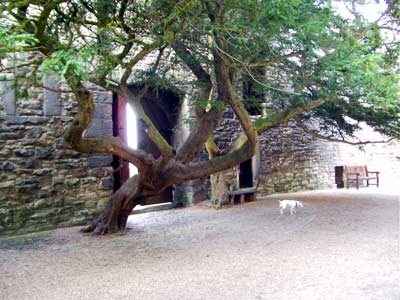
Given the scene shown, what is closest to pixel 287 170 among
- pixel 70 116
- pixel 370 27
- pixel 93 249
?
pixel 370 27

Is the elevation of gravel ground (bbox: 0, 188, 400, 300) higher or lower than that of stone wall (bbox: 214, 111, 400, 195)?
lower

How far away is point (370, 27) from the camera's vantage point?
13.6 feet

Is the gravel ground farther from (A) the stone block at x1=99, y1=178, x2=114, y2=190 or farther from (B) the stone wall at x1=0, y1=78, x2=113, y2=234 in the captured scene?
(A) the stone block at x1=99, y1=178, x2=114, y2=190

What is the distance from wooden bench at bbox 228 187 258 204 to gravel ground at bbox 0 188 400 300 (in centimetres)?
149

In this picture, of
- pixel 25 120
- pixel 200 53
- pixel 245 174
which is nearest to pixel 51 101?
pixel 25 120

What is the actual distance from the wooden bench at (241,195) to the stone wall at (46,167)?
242cm

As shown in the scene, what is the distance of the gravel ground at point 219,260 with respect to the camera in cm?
233

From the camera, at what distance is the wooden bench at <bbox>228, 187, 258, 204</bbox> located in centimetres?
671

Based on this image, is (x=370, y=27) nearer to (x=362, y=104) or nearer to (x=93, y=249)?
(x=362, y=104)

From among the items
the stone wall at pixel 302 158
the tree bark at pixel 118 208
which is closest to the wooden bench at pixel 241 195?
the stone wall at pixel 302 158

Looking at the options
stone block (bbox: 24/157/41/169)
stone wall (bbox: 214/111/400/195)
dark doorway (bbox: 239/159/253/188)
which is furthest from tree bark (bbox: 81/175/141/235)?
dark doorway (bbox: 239/159/253/188)

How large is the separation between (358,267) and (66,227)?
401 centimetres

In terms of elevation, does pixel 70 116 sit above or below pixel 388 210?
above

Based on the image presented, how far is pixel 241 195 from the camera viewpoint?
22.5 feet
